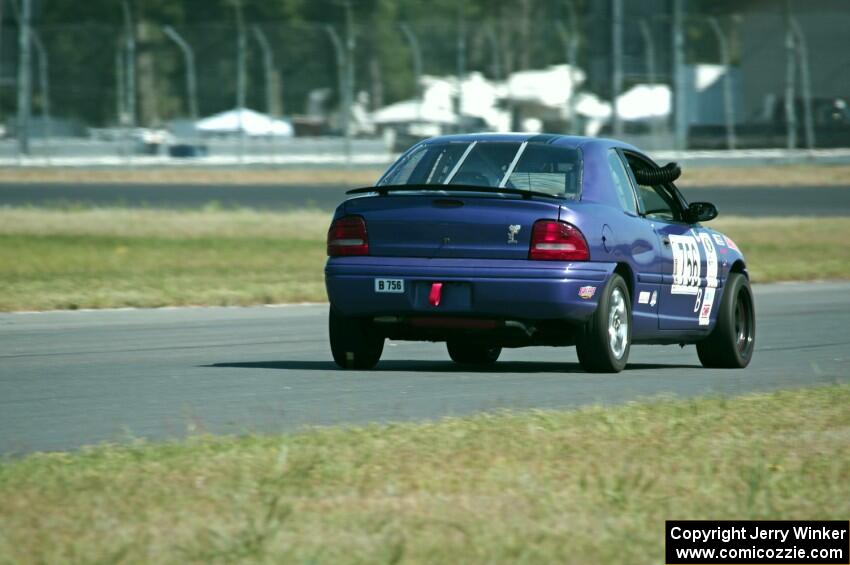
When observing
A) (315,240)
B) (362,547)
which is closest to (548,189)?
(362,547)

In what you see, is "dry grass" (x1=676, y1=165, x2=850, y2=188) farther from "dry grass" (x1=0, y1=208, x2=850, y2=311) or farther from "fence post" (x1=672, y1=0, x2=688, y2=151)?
"dry grass" (x1=0, y1=208, x2=850, y2=311)

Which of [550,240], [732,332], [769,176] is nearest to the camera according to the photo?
[550,240]

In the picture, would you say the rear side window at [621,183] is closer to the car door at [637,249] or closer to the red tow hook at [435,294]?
the car door at [637,249]

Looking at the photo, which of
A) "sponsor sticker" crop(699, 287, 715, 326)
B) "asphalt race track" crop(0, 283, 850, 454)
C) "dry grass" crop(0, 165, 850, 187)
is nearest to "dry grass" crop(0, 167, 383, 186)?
"dry grass" crop(0, 165, 850, 187)

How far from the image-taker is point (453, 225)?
1016 centimetres

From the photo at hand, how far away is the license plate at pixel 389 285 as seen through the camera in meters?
10.2

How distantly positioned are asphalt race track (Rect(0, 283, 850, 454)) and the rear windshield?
3.98 feet

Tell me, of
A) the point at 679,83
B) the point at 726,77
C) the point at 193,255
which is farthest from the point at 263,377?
the point at 726,77

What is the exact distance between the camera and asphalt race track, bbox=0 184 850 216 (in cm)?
3538

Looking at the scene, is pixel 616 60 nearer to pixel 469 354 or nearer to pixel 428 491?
pixel 469 354

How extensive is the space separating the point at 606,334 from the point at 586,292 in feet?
1.48

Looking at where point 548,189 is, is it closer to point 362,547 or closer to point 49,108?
point 362,547

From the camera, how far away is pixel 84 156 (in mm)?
52000

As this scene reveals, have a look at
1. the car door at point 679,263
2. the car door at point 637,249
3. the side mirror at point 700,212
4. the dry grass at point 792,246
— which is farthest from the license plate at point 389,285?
the dry grass at point 792,246
